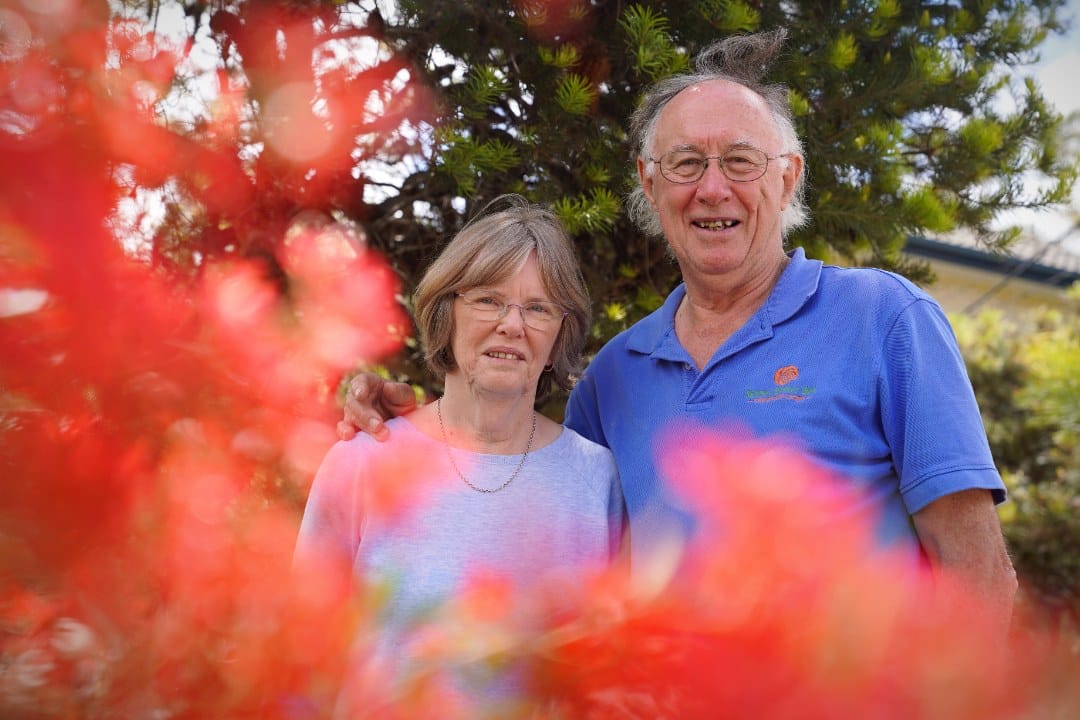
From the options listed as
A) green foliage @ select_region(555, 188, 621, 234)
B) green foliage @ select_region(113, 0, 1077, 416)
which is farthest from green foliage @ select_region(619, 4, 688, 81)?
green foliage @ select_region(555, 188, 621, 234)

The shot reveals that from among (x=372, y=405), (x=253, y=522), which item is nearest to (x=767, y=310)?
(x=372, y=405)

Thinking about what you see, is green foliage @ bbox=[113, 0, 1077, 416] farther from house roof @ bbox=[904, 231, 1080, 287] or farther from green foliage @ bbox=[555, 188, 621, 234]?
house roof @ bbox=[904, 231, 1080, 287]

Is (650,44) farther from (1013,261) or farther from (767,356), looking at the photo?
(1013,261)

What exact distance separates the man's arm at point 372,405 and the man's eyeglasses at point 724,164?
0.92 meters

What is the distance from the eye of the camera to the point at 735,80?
2.36 m

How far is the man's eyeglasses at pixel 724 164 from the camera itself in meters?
2.32

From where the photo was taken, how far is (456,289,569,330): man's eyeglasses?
220cm

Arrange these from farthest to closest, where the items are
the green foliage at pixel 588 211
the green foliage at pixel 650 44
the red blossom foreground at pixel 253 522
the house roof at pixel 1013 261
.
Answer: the house roof at pixel 1013 261, the green foliage at pixel 588 211, the green foliage at pixel 650 44, the red blossom foreground at pixel 253 522

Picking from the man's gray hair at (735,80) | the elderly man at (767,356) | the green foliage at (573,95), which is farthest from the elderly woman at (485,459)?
the man's gray hair at (735,80)

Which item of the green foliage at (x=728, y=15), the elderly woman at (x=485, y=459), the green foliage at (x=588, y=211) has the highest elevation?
the green foliage at (x=728, y=15)

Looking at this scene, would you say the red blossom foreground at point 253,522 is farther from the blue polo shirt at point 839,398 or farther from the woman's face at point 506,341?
the woman's face at point 506,341

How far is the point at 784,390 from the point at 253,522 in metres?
1.25

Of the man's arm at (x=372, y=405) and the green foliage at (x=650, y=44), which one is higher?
the green foliage at (x=650, y=44)

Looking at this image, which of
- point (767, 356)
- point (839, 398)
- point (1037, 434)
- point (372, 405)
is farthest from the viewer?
point (1037, 434)
